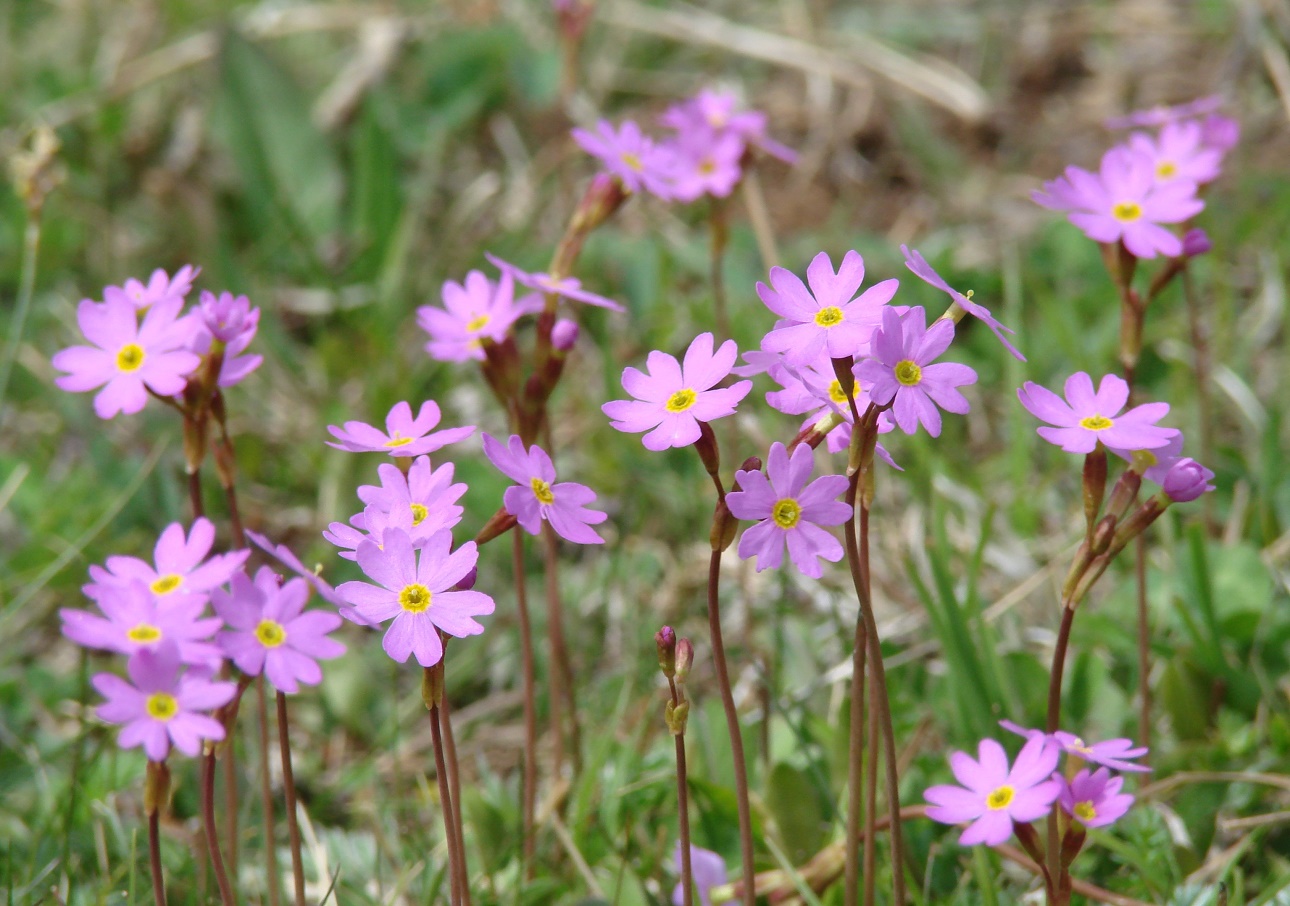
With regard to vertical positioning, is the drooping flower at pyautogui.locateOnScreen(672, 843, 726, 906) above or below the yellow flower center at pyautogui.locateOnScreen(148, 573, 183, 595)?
below

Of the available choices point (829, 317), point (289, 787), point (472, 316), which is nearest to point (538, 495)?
point (829, 317)

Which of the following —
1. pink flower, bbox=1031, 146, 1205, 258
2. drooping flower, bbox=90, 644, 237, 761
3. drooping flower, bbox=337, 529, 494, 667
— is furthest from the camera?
pink flower, bbox=1031, 146, 1205, 258

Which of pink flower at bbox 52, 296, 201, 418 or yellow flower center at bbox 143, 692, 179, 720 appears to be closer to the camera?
yellow flower center at bbox 143, 692, 179, 720

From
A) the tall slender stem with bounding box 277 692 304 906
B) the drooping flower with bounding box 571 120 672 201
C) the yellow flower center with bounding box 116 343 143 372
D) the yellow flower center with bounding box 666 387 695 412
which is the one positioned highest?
the drooping flower with bounding box 571 120 672 201

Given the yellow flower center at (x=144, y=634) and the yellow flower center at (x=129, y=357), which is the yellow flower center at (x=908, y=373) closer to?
the yellow flower center at (x=144, y=634)

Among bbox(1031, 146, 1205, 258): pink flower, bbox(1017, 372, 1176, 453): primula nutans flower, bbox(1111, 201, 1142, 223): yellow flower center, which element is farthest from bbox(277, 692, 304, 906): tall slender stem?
bbox(1111, 201, 1142, 223): yellow flower center

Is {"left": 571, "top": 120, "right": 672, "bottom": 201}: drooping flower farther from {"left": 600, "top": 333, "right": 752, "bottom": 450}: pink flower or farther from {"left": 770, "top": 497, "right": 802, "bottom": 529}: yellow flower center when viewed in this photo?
{"left": 770, "top": 497, "right": 802, "bottom": 529}: yellow flower center

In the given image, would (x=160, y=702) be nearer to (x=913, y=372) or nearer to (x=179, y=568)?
(x=179, y=568)
